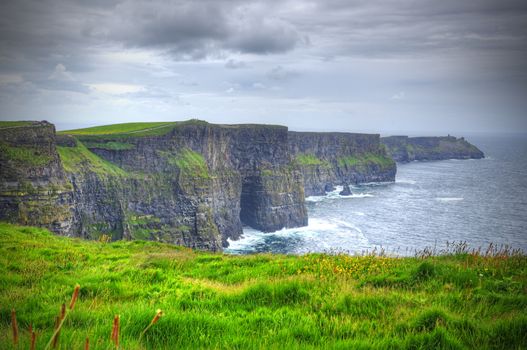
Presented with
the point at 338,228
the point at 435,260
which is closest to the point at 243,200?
the point at 338,228

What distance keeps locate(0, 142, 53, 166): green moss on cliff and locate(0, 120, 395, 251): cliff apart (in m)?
0.14

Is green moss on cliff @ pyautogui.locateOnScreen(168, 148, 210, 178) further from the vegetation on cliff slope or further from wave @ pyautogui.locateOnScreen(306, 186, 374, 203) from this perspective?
the vegetation on cliff slope

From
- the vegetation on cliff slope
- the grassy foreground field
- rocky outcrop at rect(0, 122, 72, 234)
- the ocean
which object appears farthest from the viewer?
the vegetation on cliff slope

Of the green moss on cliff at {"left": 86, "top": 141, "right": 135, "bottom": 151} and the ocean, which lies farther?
the green moss on cliff at {"left": 86, "top": 141, "right": 135, "bottom": 151}

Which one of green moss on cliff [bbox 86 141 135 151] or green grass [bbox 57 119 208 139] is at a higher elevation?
green grass [bbox 57 119 208 139]

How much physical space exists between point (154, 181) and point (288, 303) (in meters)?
88.0

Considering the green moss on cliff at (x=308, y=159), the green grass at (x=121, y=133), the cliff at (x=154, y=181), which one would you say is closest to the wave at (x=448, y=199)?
the cliff at (x=154, y=181)

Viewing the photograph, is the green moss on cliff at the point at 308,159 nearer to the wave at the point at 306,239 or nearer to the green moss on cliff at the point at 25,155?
the wave at the point at 306,239

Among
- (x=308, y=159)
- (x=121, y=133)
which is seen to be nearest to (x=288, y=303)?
(x=121, y=133)

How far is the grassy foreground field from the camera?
20.1 feet

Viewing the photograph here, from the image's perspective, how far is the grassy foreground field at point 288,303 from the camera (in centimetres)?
614

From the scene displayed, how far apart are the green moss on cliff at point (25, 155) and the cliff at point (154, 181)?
0.14 metres

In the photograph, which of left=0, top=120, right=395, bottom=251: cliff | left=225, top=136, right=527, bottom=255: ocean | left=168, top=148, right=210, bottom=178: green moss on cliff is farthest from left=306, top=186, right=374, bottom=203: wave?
left=168, top=148, right=210, bottom=178: green moss on cliff

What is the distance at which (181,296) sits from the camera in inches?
353
